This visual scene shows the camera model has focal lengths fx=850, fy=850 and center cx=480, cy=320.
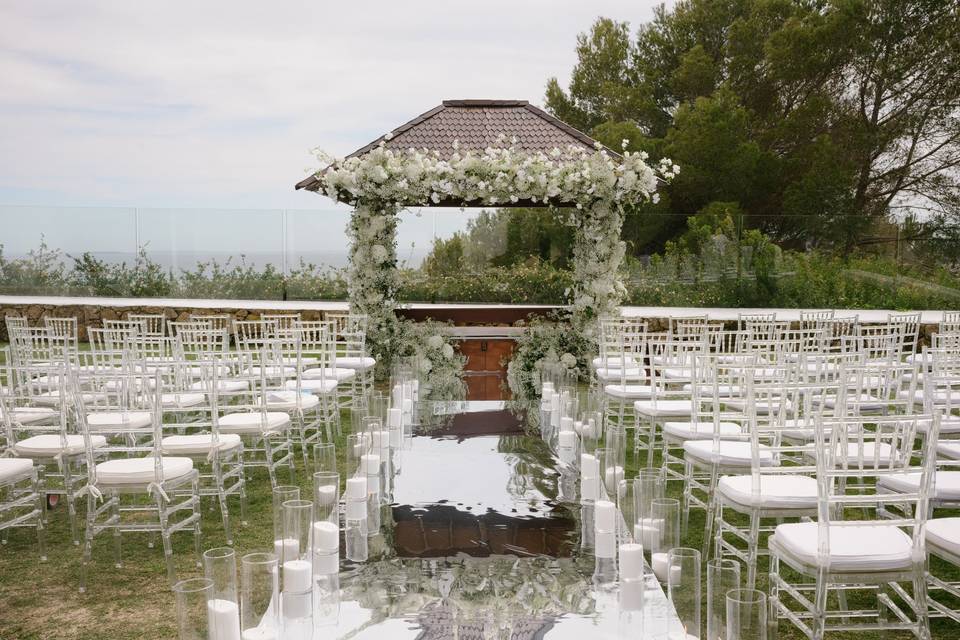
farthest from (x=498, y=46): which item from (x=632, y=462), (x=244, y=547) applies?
(x=244, y=547)

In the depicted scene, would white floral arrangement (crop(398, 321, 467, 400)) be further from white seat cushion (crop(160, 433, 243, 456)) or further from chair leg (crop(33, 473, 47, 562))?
chair leg (crop(33, 473, 47, 562))

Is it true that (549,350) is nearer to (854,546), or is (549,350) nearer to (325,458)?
(325,458)

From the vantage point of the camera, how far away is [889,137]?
57.2ft

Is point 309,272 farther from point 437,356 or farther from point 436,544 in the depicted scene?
point 436,544

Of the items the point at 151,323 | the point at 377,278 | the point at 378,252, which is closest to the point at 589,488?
the point at 378,252

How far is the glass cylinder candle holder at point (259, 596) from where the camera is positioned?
7.84 feet

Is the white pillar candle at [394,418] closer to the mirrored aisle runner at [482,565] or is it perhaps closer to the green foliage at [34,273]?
the mirrored aisle runner at [482,565]

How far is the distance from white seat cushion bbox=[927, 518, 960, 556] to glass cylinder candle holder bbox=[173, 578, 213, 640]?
2418mm

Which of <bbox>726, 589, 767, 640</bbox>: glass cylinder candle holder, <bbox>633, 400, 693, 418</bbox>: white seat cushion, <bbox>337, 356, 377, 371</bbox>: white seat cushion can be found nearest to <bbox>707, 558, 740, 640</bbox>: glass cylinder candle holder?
<bbox>726, 589, 767, 640</bbox>: glass cylinder candle holder

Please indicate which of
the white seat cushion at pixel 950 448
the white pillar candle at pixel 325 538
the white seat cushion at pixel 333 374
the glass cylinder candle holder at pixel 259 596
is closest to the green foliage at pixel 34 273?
the white seat cushion at pixel 333 374

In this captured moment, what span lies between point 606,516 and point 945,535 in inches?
46.9

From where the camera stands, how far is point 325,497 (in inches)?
126

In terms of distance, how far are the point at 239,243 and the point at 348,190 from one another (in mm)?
6303

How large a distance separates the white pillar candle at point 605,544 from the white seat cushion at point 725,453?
869mm
